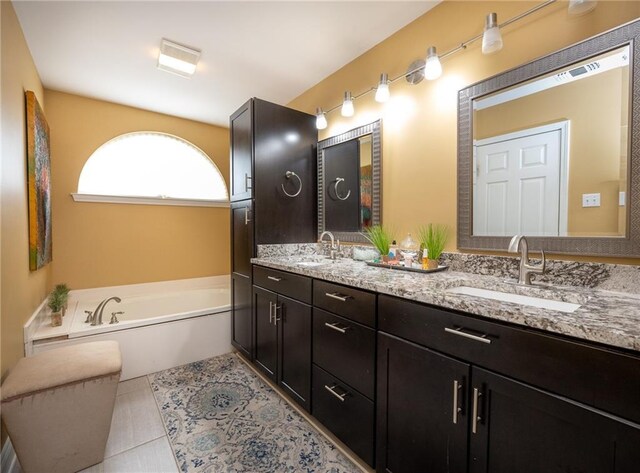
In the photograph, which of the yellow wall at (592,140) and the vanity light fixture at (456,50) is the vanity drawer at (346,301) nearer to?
the yellow wall at (592,140)

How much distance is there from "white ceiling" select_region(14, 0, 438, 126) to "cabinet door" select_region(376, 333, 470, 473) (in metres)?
1.95

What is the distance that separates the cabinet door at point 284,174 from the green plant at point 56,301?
166cm

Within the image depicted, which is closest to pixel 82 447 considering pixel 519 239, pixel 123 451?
pixel 123 451

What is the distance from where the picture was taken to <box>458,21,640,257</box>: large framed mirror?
43.5 inches

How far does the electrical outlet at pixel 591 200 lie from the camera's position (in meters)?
1.17

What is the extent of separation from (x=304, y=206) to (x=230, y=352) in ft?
5.14

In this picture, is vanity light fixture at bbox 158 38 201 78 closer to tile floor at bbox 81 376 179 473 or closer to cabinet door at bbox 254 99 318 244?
cabinet door at bbox 254 99 318 244

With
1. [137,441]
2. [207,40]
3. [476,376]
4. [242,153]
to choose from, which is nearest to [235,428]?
[137,441]

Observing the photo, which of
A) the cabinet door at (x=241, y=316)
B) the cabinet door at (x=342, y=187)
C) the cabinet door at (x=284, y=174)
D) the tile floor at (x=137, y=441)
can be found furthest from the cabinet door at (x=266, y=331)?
the cabinet door at (x=342, y=187)

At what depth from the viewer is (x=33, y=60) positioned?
2.25 metres

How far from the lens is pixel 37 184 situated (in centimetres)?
212

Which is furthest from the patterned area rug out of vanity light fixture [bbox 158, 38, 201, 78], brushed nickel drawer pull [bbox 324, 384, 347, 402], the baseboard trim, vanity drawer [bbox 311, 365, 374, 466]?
vanity light fixture [bbox 158, 38, 201, 78]

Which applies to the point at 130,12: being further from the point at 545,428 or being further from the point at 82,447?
the point at 545,428

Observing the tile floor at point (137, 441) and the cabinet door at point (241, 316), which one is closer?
the tile floor at point (137, 441)
